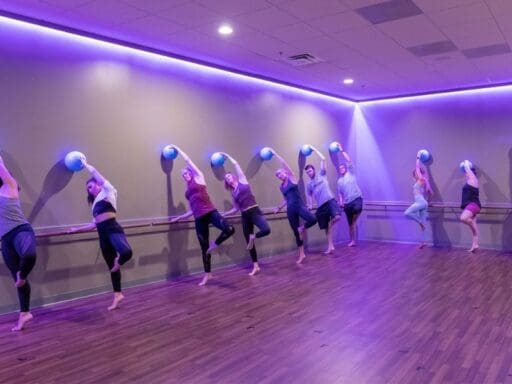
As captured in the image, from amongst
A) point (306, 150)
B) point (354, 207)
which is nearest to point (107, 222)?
point (306, 150)

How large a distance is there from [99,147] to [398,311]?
376 centimetres

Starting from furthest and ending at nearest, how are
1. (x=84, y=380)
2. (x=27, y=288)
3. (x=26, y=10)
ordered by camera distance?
(x=26, y=10), (x=27, y=288), (x=84, y=380)

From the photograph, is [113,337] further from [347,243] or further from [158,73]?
[347,243]

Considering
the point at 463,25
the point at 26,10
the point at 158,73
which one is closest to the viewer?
the point at 26,10

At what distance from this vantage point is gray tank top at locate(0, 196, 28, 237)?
4.10 meters

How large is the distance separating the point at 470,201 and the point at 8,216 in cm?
705

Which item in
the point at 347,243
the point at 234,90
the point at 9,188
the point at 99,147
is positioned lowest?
the point at 347,243

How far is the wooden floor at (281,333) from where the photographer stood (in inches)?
122

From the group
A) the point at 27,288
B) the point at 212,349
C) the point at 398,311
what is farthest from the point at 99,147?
the point at 398,311

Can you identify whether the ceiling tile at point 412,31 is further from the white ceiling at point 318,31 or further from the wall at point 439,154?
the wall at point 439,154

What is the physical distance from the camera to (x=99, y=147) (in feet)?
17.6

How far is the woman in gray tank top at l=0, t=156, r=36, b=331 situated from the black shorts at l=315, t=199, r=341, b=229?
16.5 feet

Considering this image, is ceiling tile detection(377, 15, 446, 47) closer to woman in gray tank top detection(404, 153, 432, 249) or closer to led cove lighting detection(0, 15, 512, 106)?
led cove lighting detection(0, 15, 512, 106)

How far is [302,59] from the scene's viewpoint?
21.1ft
